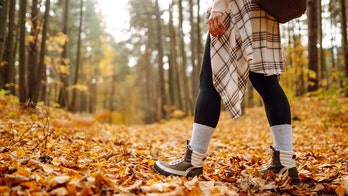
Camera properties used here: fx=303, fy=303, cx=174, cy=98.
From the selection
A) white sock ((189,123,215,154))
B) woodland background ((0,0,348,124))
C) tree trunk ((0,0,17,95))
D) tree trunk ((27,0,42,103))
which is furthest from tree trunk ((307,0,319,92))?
tree trunk ((0,0,17,95))

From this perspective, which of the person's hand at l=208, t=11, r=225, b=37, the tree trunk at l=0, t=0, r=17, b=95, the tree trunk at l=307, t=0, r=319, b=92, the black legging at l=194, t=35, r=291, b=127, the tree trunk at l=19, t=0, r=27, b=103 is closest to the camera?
the person's hand at l=208, t=11, r=225, b=37

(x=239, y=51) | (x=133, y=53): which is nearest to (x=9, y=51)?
(x=239, y=51)

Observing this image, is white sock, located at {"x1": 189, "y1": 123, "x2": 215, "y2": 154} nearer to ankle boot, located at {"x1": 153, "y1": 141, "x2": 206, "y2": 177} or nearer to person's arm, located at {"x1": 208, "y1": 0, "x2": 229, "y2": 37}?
ankle boot, located at {"x1": 153, "y1": 141, "x2": 206, "y2": 177}

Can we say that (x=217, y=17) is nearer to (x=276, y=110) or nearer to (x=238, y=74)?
(x=238, y=74)

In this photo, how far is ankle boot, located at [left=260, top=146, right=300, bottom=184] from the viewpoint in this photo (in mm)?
2166

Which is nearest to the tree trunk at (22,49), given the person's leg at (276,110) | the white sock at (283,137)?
the person's leg at (276,110)

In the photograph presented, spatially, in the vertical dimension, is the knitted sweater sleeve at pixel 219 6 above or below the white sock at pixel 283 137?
above

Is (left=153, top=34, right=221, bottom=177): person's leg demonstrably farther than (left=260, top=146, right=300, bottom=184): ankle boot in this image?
Yes

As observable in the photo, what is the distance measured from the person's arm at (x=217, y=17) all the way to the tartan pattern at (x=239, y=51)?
0.05 metres

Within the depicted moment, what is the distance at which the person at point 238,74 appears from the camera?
2.18 metres

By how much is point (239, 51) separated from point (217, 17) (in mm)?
315

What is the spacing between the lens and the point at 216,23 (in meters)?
2.15

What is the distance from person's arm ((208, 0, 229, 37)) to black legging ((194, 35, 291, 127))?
211 mm

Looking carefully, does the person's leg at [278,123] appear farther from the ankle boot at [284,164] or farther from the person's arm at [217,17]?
the person's arm at [217,17]
